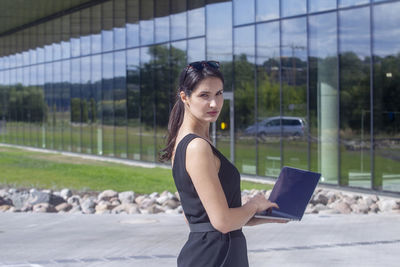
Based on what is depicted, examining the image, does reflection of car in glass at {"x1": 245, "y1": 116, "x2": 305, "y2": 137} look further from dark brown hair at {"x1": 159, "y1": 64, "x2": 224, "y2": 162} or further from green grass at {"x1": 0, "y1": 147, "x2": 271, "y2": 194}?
dark brown hair at {"x1": 159, "y1": 64, "x2": 224, "y2": 162}

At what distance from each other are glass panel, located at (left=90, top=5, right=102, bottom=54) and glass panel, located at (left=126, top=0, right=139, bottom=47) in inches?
118

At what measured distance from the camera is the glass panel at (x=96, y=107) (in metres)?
33.3

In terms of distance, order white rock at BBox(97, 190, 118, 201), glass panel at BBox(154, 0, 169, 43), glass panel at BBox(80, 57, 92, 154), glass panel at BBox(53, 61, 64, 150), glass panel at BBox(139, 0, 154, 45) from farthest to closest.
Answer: glass panel at BBox(53, 61, 64, 150)
glass panel at BBox(80, 57, 92, 154)
glass panel at BBox(139, 0, 154, 45)
glass panel at BBox(154, 0, 169, 43)
white rock at BBox(97, 190, 118, 201)

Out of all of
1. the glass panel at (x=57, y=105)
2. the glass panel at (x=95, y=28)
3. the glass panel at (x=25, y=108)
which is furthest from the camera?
the glass panel at (x=25, y=108)

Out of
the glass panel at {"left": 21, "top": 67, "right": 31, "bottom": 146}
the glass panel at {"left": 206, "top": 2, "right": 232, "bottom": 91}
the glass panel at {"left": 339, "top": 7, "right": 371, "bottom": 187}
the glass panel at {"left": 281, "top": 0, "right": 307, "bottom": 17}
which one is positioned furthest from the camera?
the glass panel at {"left": 21, "top": 67, "right": 31, "bottom": 146}

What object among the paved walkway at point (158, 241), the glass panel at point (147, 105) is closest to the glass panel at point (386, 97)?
the paved walkway at point (158, 241)

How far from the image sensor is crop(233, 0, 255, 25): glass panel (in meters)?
21.6

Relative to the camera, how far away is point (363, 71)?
56.8 feet

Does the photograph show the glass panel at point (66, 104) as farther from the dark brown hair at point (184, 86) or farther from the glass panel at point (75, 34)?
the dark brown hair at point (184, 86)

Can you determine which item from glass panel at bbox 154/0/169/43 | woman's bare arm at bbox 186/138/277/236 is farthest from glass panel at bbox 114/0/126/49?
woman's bare arm at bbox 186/138/277/236

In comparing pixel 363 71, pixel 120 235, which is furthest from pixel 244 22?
pixel 120 235

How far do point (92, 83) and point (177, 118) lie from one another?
31608mm

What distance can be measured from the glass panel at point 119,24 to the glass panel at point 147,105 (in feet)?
6.52

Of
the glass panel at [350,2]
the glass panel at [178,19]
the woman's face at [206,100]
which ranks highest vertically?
the glass panel at [178,19]
